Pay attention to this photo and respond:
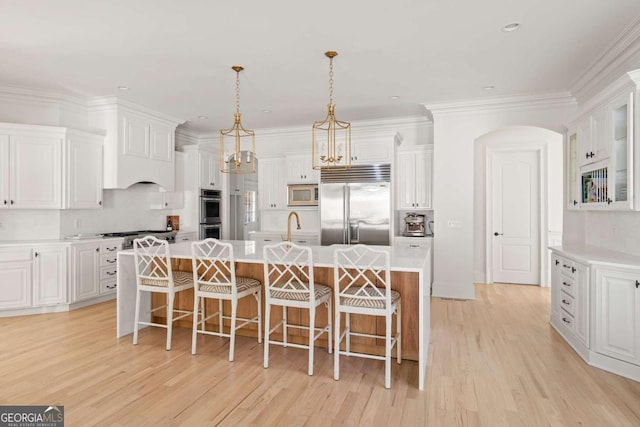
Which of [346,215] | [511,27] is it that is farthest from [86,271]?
[511,27]

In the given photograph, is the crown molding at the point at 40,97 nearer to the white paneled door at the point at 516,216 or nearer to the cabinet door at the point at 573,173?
the cabinet door at the point at 573,173

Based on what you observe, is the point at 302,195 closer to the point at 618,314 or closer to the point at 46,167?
the point at 46,167

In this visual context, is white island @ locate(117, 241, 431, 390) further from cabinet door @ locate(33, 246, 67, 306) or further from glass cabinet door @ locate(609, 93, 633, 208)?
glass cabinet door @ locate(609, 93, 633, 208)

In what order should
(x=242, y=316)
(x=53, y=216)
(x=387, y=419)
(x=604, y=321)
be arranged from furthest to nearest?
(x=53, y=216)
(x=242, y=316)
(x=604, y=321)
(x=387, y=419)

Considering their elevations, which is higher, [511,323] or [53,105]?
[53,105]

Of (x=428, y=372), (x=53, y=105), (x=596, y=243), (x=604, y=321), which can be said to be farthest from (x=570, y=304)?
(x=53, y=105)

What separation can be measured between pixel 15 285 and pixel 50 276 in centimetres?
35

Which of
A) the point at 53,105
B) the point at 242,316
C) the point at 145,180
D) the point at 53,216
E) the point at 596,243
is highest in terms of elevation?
the point at 53,105

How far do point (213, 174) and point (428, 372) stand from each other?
5.57m

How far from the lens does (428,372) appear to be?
3023 millimetres

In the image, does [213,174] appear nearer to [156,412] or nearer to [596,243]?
[156,412]

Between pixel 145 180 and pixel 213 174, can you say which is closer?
pixel 145 180

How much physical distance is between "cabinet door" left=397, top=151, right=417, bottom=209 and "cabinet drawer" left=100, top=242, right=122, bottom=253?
165 inches

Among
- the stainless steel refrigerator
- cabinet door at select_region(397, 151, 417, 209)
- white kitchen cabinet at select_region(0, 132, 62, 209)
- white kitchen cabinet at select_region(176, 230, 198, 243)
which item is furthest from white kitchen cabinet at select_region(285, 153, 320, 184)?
white kitchen cabinet at select_region(0, 132, 62, 209)
